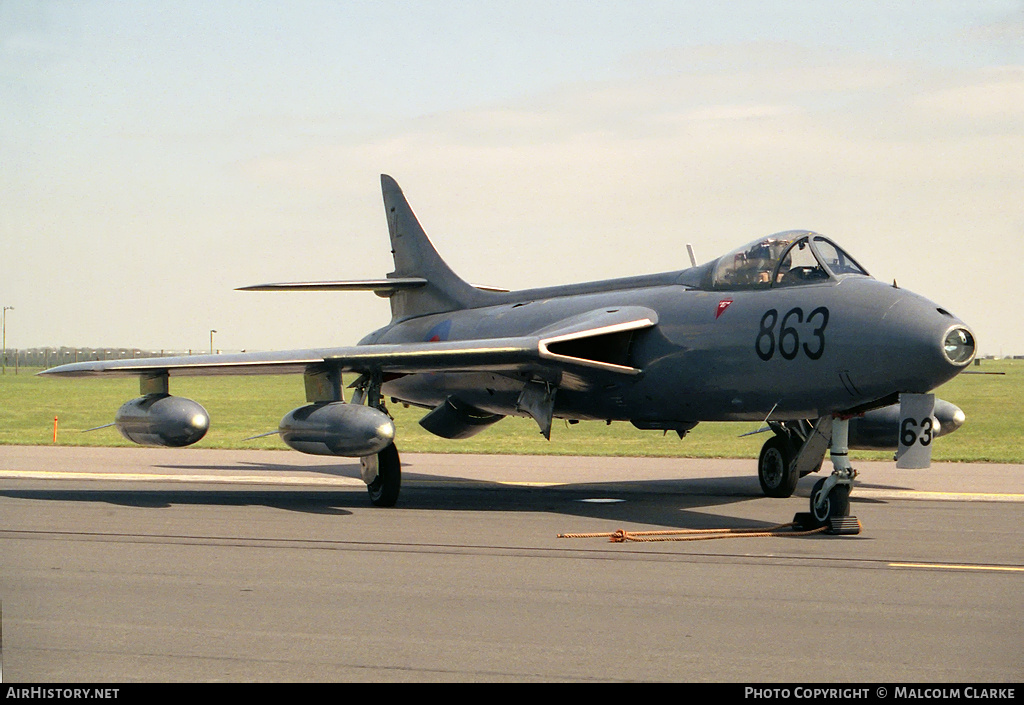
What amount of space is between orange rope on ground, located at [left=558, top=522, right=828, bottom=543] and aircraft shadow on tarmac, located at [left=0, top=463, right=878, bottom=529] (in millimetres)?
534

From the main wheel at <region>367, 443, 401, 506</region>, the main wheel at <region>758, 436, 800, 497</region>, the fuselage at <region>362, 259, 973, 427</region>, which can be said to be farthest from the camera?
the main wheel at <region>758, 436, 800, 497</region>

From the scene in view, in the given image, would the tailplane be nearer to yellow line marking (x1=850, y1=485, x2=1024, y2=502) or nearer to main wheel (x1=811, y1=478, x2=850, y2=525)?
yellow line marking (x1=850, y1=485, x2=1024, y2=502)

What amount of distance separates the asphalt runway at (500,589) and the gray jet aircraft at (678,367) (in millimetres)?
1049

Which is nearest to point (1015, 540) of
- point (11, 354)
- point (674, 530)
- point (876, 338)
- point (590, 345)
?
point (876, 338)

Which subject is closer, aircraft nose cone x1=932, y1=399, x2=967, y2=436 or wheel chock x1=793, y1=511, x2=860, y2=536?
wheel chock x1=793, y1=511, x2=860, y2=536

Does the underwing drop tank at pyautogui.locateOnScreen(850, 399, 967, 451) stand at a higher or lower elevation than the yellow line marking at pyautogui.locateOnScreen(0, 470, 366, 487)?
higher

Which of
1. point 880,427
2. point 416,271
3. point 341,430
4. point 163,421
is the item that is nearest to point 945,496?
point 880,427

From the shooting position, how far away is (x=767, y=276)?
43.4 ft

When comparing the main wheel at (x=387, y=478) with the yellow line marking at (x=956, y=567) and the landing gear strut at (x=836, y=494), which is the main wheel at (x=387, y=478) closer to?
the landing gear strut at (x=836, y=494)

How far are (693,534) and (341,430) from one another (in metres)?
4.90

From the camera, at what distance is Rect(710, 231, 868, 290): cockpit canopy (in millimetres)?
12883

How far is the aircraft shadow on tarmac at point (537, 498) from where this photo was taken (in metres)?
13.9

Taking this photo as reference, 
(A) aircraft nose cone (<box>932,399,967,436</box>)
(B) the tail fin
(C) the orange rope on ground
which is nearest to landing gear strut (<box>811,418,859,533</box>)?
(C) the orange rope on ground
